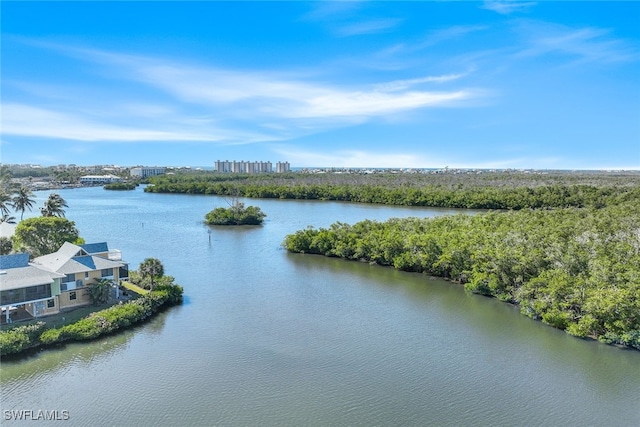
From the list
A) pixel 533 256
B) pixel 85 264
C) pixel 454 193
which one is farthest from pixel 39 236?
pixel 454 193

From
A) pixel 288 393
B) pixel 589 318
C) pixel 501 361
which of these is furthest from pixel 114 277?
pixel 589 318

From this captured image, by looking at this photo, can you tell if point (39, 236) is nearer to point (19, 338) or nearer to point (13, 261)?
point (13, 261)

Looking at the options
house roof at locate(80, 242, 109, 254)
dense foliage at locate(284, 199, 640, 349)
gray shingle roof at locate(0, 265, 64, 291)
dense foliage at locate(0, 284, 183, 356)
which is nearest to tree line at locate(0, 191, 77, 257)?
house roof at locate(80, 242, 109, 254)

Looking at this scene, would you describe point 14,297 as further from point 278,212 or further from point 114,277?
point 278,212

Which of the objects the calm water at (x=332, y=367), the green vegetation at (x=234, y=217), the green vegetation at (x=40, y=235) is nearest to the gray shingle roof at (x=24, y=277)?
the calm water at (x=332, y=367)

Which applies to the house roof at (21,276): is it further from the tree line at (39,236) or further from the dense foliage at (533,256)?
the dense foliage at (533,256)

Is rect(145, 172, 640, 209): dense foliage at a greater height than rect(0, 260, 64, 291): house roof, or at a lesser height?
greater

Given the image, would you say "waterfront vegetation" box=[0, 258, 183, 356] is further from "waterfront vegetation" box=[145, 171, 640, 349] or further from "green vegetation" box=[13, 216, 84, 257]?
"waterfront vegetation" box=[145, 171, 640, 349]
